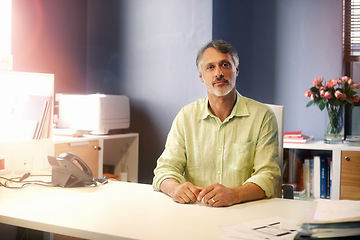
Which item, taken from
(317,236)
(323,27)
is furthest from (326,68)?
(317,236)

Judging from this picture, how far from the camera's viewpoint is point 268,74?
147 inches

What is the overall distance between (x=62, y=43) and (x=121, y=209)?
2509mm

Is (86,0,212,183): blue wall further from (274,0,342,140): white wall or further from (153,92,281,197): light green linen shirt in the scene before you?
(153,92,281,197): light green linen shirt

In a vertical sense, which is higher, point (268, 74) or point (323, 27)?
point (323, 27)

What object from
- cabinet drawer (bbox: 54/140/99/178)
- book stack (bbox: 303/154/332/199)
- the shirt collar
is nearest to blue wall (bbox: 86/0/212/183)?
cabinet drawer (bbox: 54/140/99/178)

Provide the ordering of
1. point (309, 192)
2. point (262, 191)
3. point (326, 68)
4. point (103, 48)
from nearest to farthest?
point (262, 191) → point (309, 192) → point (326, 68) → point (103, 48)

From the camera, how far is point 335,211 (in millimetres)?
1180

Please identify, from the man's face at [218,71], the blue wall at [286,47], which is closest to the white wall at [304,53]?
the blue wall at [286,47]

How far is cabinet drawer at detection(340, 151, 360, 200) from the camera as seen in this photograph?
3023 millimetres

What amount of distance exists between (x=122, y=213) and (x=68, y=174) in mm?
492

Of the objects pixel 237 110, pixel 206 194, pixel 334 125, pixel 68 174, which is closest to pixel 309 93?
pixel 334 125

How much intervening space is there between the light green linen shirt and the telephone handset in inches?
12.3

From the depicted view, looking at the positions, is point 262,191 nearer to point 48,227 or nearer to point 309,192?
point 48,227

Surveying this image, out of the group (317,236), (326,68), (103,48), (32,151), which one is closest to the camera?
(317,236)
